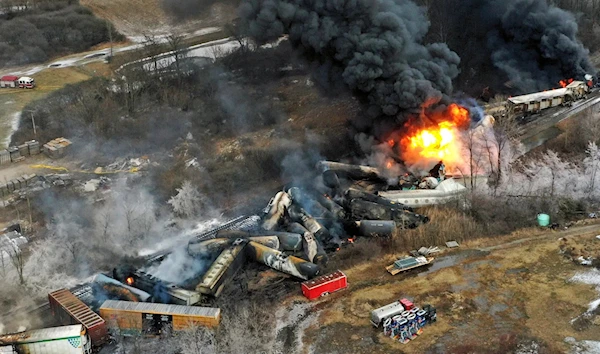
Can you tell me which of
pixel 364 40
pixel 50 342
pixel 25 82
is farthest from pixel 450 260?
pixel 25 82

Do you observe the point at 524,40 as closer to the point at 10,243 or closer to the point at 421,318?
the point at 421,318

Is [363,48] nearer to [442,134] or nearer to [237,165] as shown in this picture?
[442,134]

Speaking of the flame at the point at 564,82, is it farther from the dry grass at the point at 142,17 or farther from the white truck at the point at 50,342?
the white truck at the point at 50,342

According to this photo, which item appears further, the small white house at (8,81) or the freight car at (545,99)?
the small white house at (8,81)

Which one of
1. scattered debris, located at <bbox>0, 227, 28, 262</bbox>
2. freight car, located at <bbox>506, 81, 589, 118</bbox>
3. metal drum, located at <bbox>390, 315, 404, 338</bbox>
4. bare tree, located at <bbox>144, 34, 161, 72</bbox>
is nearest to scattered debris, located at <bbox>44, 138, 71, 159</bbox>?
scattered debris, located at <bbox>0, 227, 28, 262</bbox>

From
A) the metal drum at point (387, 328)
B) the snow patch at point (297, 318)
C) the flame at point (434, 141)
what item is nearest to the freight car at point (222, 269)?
the snow patch at point (297, 318)

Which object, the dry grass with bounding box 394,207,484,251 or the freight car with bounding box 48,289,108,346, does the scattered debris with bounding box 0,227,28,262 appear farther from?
the dry grass with bounding box 394,207,484,251
